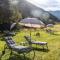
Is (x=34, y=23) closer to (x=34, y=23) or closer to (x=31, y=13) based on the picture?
(x=34, y=23)

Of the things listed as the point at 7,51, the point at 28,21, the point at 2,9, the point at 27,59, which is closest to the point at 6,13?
the point at 2,9

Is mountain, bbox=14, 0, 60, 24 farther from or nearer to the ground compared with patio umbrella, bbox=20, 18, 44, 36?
nearer to the ground

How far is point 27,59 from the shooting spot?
33.5ft

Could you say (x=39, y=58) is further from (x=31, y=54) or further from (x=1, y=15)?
(x=1, y=15)

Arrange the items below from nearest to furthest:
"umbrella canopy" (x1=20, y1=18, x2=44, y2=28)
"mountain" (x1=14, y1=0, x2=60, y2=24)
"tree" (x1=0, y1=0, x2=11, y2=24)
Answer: "umbrella canopy" (x1=20, y1=18, x2=44, y2=28) → "tree" (x1=0, y1=0, x2=11, y2=24) → "mountain" (x1=14, y1=0, x2=60, y2=24)

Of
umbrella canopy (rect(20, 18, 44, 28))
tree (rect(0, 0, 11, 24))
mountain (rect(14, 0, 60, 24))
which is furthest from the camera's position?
mountain (rect(14, 0, 60, 24))

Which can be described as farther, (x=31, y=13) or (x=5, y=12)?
(x=31, y=13)

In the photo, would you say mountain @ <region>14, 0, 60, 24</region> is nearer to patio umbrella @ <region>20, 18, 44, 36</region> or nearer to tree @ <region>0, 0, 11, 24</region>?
tree @ <region>0, 0, 11, 24</region>

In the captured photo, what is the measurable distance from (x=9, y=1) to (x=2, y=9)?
105 inches

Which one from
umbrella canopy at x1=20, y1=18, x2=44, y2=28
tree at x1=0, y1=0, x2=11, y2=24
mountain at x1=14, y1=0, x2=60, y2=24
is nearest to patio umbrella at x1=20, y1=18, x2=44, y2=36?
umbrella canopy at x1=20, y1=18, x2=44, y2=28

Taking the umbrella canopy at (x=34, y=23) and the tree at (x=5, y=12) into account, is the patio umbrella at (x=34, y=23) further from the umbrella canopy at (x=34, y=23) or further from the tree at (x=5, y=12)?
the tree at (x=5, y=12)

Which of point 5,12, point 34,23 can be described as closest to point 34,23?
point 34,23

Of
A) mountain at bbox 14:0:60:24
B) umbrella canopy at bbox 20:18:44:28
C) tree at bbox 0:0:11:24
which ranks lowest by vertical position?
mountain at bbox 14:0:60:24

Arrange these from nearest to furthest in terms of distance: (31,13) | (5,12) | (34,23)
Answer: (34,23) < (5,12) < (31,13)
